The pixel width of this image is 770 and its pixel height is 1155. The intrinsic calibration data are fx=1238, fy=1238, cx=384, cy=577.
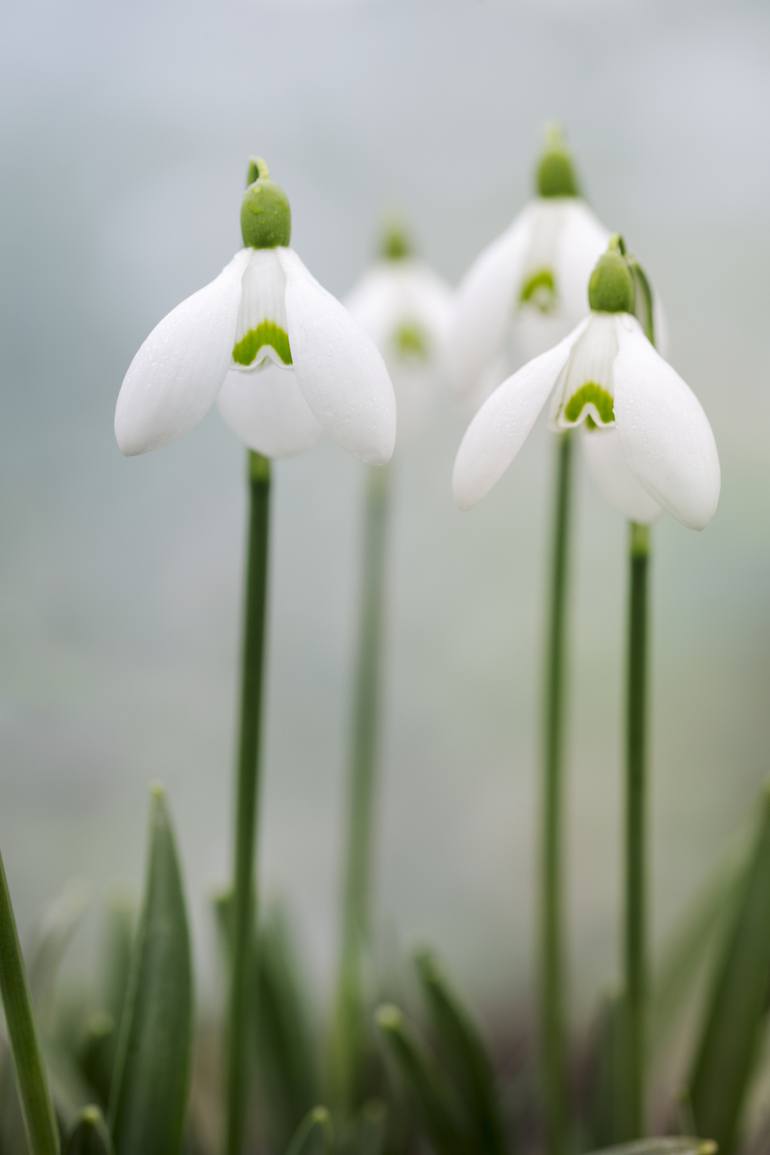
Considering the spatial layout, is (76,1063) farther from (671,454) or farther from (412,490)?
(412,490)

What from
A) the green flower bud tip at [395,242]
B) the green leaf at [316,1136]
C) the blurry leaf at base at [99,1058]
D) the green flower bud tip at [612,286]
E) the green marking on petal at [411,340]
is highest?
the green flower bud tip at [395,242]

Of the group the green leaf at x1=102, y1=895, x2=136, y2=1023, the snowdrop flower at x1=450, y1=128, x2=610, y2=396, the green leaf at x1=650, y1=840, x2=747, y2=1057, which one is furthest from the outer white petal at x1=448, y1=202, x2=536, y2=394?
the green leaf at x1=102, y1=895, x2=136, y2=1023

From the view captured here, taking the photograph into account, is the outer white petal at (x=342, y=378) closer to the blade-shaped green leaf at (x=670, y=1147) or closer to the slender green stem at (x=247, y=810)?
the slender green stem at (x=247, y=810)

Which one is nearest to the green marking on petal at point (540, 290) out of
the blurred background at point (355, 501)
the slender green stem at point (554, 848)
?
the slender green stem at point (554, 848)

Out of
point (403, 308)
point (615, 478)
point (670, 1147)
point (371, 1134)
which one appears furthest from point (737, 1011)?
point (403, 308)

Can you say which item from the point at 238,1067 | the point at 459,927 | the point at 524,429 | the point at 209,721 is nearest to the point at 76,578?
the point at 209,721

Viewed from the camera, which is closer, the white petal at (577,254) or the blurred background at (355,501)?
the white petal at (577,254)

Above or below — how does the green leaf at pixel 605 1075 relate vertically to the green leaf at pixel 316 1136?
below

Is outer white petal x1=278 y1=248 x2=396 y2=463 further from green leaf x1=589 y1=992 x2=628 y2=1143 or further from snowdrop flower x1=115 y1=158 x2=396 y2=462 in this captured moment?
green leaf x1=589 y1=992 x2=628 y2=1143
